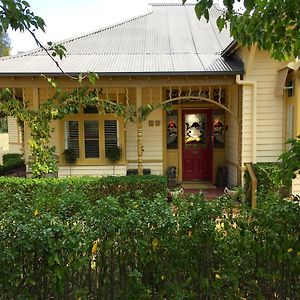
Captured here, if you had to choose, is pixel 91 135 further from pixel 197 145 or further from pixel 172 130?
pixel 197 145

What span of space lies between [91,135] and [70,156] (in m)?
0.92

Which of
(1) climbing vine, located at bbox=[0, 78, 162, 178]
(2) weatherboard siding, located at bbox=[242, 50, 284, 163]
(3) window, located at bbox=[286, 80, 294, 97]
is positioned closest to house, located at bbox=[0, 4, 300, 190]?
(2) weatherboard siding, located at bbox=[242, 50, 284, 163]

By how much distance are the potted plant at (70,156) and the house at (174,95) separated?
177 mm

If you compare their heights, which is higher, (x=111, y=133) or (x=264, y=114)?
(x=264, y=114)

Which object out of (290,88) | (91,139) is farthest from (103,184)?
(290,88)

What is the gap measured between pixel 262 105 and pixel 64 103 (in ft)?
17.5

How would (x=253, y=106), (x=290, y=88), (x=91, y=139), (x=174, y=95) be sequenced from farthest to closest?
(x=174, y=95) → (x=91, y=139) → (x=253, y=106) → (x=290, y=88)

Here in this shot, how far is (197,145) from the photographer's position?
12578 millimetres

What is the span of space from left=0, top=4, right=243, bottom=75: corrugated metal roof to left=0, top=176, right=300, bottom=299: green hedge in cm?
690

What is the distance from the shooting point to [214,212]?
3.36 metres

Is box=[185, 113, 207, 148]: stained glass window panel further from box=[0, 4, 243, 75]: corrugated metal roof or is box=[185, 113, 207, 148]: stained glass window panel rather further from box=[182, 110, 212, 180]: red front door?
box=[0, 4, 243, 75]: corrugated metal roof

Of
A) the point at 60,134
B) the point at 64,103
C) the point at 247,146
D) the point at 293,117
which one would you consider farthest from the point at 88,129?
the point at 293,117

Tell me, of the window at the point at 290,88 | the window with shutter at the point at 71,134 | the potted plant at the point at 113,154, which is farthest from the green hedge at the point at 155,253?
the window with shutter at the point at 71,134

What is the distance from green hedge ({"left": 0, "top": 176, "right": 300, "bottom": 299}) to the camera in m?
3.08
